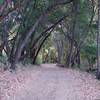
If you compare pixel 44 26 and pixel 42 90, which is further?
pixel 44 26

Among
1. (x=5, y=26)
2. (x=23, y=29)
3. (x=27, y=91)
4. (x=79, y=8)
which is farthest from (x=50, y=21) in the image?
(x=27, y=91)

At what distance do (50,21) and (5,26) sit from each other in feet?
21.8

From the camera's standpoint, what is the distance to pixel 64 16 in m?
21.5

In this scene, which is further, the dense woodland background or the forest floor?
the dense woodland background

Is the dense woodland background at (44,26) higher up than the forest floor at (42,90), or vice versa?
the dense woodland background at (44,26)

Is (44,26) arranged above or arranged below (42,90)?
above

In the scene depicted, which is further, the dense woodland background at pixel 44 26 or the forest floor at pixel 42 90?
the dense woodland background at pixel 44 26

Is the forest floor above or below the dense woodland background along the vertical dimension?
below

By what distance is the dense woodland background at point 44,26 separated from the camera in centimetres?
1563

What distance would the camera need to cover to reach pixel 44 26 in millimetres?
22219

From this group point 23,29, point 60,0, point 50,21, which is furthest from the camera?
point 50,21

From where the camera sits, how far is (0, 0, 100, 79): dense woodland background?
1563 centimetres

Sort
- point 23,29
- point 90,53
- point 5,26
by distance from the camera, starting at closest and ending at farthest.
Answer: point 5,26 → point 23,29 → point 90,53

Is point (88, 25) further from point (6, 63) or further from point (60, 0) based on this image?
point (6, 63)
